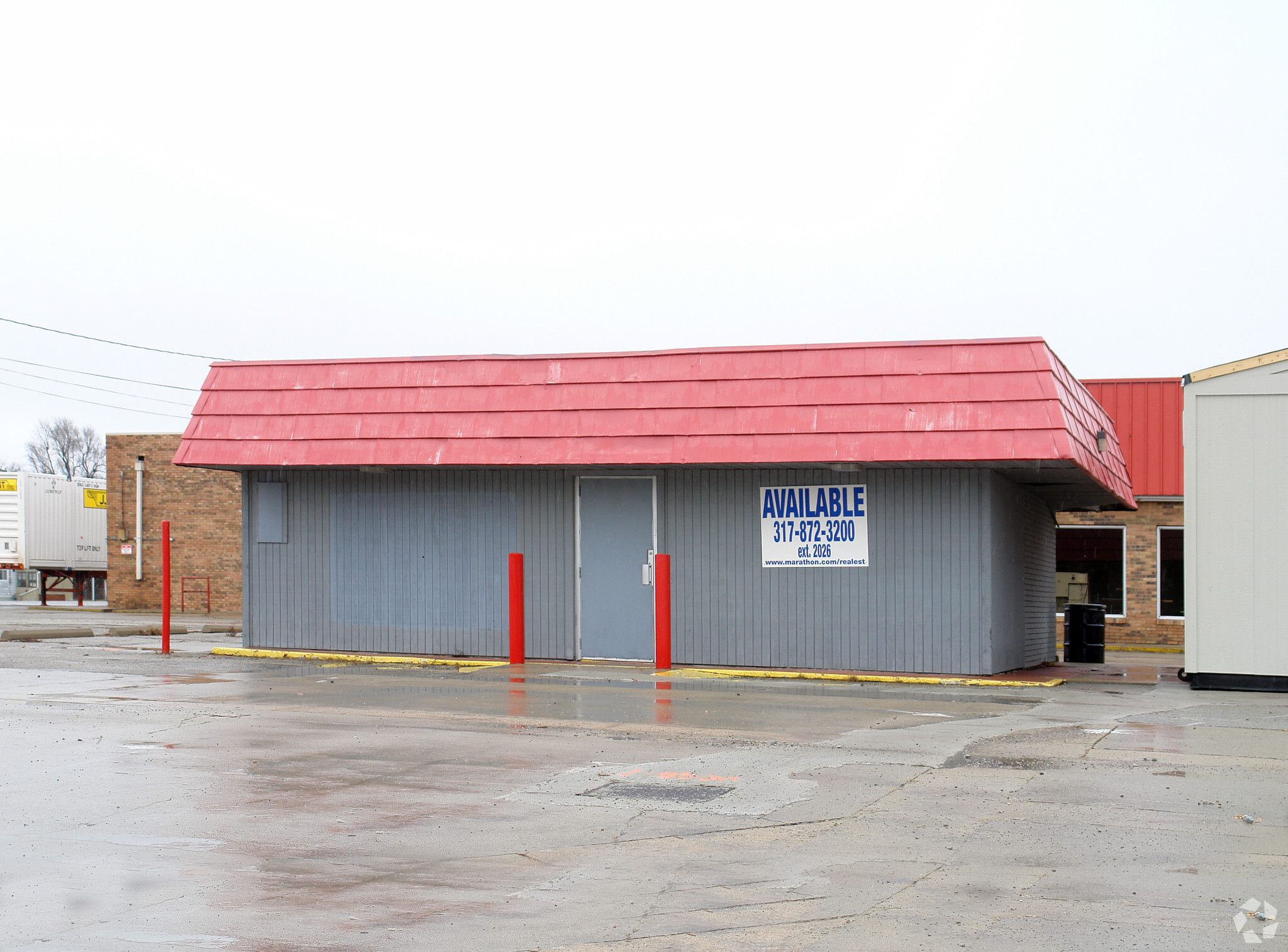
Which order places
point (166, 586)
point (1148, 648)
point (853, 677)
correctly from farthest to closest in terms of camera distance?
point (1148, 648), point (166, 586), point (853, 677)

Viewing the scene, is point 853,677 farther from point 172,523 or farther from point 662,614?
point 172,523

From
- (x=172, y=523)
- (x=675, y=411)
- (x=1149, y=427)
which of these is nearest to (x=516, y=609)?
(x=675, y=411)

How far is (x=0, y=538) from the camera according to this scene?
132 ft

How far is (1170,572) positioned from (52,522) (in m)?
33.9

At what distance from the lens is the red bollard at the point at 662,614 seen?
16.6m

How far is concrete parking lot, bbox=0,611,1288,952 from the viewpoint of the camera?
554cm

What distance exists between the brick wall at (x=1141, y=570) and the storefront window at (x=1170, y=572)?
0.39 feet

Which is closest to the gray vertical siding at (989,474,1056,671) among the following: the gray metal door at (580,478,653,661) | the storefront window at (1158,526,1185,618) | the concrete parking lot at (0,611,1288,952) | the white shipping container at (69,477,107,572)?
the concrete parking lot at (0,611,1288,952)

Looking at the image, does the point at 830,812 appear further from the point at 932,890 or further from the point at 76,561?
the point at 76,561

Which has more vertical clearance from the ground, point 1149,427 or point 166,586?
point 1149,427

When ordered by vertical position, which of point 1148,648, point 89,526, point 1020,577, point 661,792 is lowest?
point 1148,648

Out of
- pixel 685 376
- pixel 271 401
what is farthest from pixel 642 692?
pixel 271 401

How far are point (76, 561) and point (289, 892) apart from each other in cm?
4026

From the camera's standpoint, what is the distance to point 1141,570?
1147 inches
